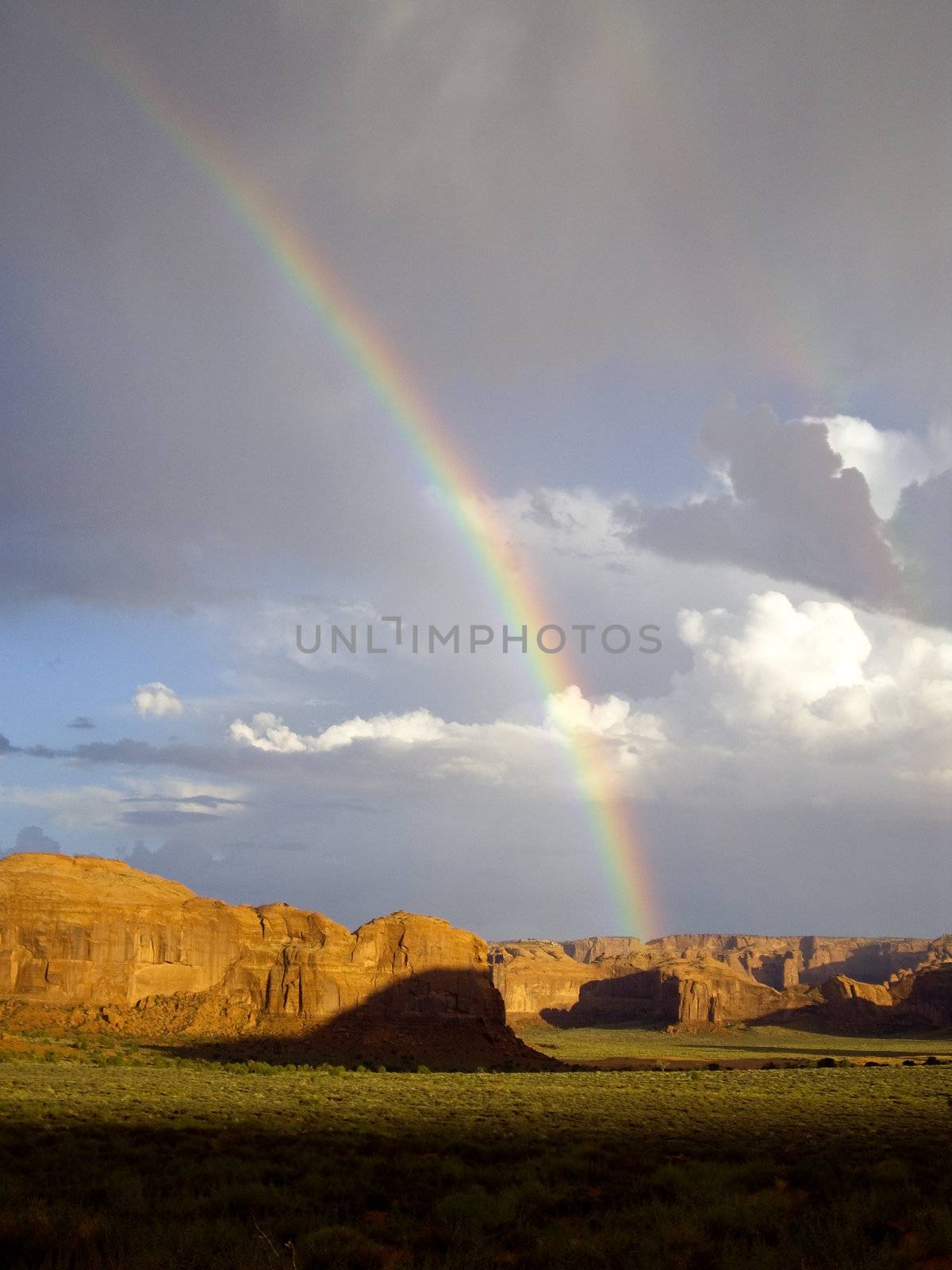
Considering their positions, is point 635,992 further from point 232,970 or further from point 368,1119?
point 368,1119

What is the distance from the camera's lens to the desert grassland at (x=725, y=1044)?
316 ft

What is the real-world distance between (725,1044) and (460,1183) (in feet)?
398

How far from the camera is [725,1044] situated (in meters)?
127

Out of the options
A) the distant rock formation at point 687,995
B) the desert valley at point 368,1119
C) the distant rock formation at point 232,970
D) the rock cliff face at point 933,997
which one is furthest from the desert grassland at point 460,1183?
the rock cliff face at point 933,997

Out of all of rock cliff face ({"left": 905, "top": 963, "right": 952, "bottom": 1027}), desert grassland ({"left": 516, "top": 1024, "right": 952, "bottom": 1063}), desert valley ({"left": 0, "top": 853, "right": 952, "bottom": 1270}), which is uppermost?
desert valley ({"left": 0, "top": 853, "right": 952, "bottom": 1270})

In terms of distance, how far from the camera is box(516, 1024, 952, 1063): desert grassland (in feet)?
316

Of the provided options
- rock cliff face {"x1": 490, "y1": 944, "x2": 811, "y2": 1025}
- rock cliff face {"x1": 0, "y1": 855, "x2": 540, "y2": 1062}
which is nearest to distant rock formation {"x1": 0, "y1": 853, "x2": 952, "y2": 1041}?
rock cliff face {"x1": 0, "y1": 855, "x2": 540, "y2": 1062}

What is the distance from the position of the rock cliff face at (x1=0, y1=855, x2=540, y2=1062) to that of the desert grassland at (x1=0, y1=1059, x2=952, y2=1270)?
36506mm

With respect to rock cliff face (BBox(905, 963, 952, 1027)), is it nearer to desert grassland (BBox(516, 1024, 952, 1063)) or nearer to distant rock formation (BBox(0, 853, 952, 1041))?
desert grassland (BBox(516, 1024, 952, 1063))

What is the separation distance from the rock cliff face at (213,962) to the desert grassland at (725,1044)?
497 inches

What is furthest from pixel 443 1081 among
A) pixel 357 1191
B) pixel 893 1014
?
pixel 893 1014

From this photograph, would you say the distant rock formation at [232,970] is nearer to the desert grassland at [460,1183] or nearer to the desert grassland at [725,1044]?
the desert grassland at [725,1044]

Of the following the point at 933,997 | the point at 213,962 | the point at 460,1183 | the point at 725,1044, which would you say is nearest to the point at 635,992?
the point at 933,997

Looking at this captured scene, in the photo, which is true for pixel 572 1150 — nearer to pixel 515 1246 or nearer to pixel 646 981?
pixel 515 1246
